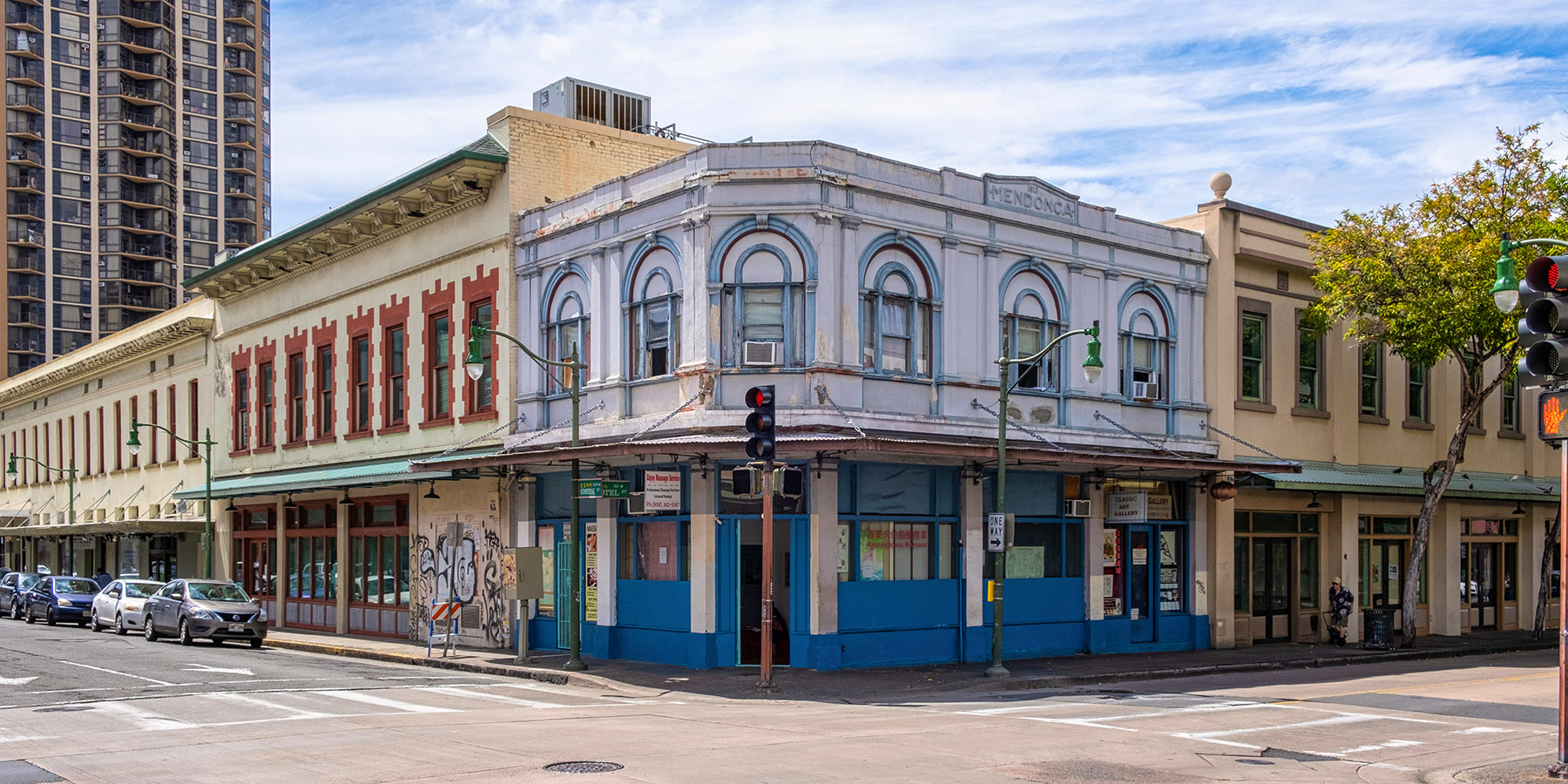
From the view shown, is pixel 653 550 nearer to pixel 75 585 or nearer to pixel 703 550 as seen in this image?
pixel 703 550

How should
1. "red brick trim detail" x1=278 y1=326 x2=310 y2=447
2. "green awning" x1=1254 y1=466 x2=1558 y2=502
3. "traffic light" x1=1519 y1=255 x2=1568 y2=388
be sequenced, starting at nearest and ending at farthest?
"traffic light" x1=1519 y1=255 x2=1568 y2=388, "green awning" x1=1254 y1=466 x2=1558 y2=502, "red brick trim detail" x1=278 y1=326 x2=310 y2=447

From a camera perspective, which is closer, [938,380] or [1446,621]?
[938,380]

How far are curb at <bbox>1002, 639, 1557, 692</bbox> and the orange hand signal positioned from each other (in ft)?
35.0

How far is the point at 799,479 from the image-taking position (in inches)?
771

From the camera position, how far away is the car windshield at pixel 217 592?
31.4 m

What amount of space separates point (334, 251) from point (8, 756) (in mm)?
22893

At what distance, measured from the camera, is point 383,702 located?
18281 millimetres

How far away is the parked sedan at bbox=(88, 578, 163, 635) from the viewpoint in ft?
112

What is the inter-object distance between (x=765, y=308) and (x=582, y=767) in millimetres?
11627

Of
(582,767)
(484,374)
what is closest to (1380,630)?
(484,374)

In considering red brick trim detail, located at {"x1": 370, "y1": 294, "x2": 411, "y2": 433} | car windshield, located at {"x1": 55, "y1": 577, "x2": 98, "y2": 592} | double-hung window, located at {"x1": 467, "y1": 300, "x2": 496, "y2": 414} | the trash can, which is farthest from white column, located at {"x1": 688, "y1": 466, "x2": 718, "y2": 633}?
car windshield, located at {"x1": 55, "y1": 577, "x2": 98, "y2": 592}

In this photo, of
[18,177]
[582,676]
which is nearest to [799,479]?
[582,676]

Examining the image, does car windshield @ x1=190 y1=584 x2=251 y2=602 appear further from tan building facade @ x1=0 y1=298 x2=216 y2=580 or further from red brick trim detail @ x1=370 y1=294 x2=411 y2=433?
tan building facade @ x1=0 y1=298 x2=216 y2=580

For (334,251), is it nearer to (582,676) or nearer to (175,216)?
(582,676)
